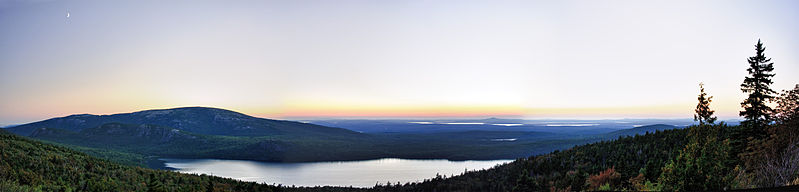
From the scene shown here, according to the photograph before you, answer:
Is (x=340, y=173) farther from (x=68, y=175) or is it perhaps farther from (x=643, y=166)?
(x=643, y=166)

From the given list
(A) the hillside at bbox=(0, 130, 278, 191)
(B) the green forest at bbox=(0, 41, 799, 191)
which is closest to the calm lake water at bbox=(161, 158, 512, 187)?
(B) the green forest at bbox=(0, 41, 799, 191)

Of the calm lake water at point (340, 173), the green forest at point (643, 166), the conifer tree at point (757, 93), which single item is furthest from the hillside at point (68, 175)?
the calm lake water at point (340, 173)

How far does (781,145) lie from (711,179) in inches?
470

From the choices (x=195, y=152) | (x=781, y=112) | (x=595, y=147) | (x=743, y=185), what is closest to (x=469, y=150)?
(x=195, y=152)

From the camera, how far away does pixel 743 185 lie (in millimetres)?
12250

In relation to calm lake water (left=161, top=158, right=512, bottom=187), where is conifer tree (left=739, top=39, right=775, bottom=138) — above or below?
above

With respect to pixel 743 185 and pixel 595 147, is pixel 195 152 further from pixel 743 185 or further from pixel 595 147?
pixel 743 185

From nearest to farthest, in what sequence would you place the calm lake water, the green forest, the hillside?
the green forest → the hillside → the calm lake water

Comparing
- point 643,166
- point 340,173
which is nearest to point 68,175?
point 643,166

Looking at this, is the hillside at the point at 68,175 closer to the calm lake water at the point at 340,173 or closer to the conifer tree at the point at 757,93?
the conifer tree at the point at 757,93

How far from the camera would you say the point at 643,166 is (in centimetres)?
2466

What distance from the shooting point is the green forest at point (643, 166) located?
1116cm

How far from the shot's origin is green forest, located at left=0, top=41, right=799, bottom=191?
1116 cm

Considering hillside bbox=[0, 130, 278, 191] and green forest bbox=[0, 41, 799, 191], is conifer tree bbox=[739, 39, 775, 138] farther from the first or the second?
hillside bbox=[0, 130, 278, 191]
